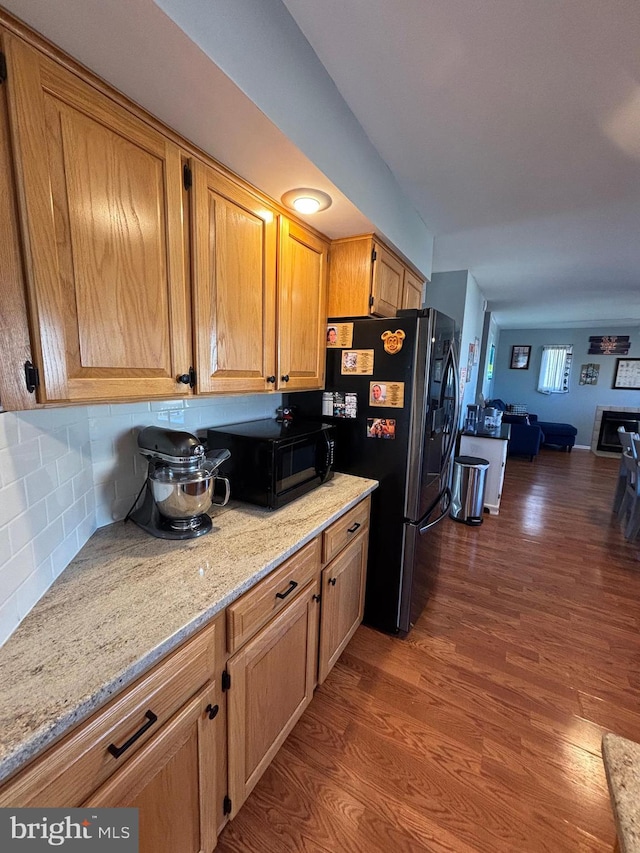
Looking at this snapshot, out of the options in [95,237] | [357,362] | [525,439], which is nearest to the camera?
[95,237]

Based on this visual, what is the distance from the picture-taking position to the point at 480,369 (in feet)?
17.0

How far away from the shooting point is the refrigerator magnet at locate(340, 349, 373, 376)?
1.83 metres

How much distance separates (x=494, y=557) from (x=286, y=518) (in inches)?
90.2

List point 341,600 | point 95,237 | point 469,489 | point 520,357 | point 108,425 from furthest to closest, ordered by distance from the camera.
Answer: point 520,357, point 469,489, point 341,600, point 108,425, point 95,237

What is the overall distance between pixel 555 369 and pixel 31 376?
862cm

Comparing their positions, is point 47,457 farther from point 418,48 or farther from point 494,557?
point 494,557

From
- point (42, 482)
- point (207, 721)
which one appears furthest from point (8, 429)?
point (207, 721)

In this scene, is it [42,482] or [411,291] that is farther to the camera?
[411,291]

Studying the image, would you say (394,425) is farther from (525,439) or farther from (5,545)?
(525,439)

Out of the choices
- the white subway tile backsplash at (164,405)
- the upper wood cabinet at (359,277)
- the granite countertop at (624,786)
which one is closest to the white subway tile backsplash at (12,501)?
the white subway tile backsplash at (164,405)

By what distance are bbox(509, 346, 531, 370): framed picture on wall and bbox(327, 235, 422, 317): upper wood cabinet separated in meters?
Answer: 6.81

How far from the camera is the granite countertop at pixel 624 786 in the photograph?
1.49 feet

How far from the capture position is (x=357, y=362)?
1.87m

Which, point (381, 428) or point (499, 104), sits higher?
point (499, 104)
